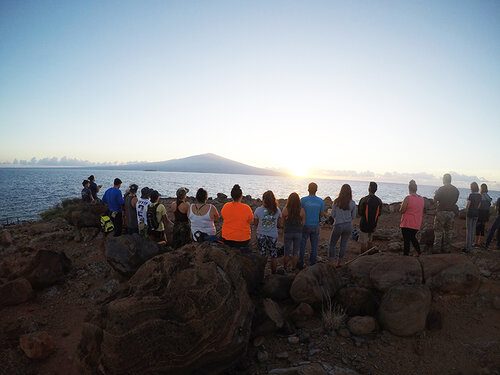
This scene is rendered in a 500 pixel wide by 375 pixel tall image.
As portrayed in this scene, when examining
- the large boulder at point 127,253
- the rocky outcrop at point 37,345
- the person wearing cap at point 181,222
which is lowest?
the rocky outcrop at point 37,345

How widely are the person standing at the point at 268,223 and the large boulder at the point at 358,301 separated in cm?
217

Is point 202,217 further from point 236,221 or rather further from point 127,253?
point 127,253

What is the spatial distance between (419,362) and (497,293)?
325cm

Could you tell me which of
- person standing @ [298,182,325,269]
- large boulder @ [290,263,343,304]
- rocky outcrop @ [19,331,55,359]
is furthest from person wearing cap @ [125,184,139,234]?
large boulder @ [290,263,343,304]

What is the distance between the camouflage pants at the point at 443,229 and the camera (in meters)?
9.72

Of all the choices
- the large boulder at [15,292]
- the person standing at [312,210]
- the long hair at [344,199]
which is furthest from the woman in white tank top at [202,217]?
the large boulder at [15,292]

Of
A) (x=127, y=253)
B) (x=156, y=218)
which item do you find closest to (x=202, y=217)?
(x=156, y=218)

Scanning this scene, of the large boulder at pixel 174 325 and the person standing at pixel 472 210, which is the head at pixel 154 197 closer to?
the large boulder at pixel 174 325

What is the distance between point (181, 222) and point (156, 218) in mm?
1075

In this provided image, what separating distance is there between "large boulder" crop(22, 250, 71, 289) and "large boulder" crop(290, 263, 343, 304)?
23.5ft

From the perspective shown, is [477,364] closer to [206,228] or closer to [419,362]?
[419,362]

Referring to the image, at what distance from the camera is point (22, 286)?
8.16 metres

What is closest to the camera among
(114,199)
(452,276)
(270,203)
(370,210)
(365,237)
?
(452,276)

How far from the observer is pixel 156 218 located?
30.8 feet
